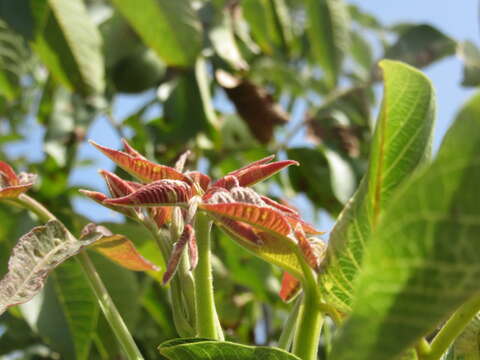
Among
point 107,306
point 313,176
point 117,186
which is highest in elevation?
point 117,186

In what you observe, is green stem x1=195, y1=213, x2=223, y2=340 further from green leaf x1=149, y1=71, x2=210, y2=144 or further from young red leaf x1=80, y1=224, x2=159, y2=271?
green leaf x1=149, y1=71, x2=210, y2=144

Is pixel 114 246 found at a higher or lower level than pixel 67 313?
higher

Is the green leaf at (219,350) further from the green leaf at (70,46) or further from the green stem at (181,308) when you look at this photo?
the green leaf at (70,46)

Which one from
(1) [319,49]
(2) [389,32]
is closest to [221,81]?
(1) [319,49]

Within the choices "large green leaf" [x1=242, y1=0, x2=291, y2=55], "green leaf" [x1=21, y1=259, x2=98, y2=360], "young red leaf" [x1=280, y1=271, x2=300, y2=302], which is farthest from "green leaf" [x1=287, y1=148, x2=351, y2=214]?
"young red leaf" [x1=280, y1=271, x2=300, y2=302]

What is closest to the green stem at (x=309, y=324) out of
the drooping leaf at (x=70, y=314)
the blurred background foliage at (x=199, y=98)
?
the drooping leaf at (x=70, y=314)

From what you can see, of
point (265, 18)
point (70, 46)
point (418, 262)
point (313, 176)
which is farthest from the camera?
point (265, 18)

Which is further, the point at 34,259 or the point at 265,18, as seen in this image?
the point at 265,18

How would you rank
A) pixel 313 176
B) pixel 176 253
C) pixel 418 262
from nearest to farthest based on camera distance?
pixel 418 262, pixel 176 253, pixel 313 176

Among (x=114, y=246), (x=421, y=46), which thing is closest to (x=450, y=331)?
(x=114, y=246)

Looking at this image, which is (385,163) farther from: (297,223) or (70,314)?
(70,314)
